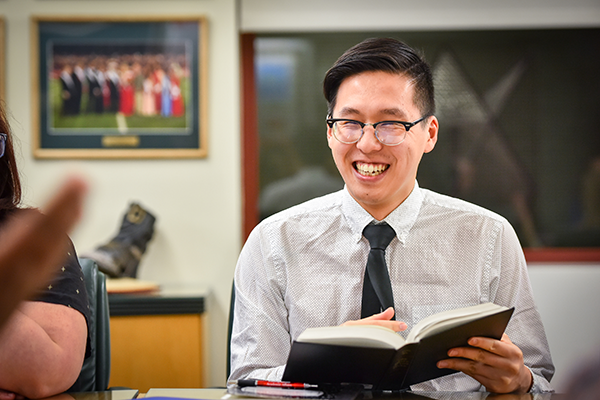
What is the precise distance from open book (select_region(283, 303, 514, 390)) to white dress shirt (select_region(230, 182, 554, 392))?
298mm

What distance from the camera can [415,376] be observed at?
1.02 m

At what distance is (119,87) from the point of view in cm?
254

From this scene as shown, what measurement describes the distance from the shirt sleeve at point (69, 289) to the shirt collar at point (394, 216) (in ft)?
2.10

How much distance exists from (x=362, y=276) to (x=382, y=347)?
0.45 meters

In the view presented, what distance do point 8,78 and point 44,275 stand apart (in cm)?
267

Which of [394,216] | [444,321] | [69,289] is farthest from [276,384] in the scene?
[394,216]

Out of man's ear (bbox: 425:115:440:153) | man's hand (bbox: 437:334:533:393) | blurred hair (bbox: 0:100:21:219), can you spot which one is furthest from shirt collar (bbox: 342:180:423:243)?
blurred hair (bbox: 0:100:21:219)

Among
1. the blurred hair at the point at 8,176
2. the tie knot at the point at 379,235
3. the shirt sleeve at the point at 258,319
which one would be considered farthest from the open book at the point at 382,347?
the blurred hair at the point at 8,176

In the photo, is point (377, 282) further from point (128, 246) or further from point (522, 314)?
point (128, 246)

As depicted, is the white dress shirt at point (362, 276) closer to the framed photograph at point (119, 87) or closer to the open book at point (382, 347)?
the open book at point (382, 347)

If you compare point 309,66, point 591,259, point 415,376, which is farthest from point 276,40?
point 415,376

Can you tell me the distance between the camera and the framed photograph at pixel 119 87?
2.53 metres

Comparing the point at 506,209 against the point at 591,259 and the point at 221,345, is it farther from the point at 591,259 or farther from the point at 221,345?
the point at 221,345

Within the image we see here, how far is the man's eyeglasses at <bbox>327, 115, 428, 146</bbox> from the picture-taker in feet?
4.35
